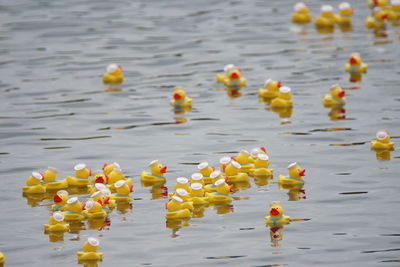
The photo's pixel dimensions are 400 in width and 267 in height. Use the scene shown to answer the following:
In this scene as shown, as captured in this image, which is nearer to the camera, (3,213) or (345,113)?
(3,213)

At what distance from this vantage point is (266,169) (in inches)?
450

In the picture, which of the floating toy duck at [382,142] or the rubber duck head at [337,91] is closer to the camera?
the floating toy duck at [382,142]

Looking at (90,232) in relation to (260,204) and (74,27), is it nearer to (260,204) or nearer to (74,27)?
(260,204)

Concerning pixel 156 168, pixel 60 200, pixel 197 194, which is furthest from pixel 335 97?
pixel 60 200

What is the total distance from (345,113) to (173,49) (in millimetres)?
5812

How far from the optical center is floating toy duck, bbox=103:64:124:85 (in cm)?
1636

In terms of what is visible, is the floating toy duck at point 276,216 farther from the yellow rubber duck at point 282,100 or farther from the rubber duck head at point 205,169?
the yellow rubber duck at point 282,100

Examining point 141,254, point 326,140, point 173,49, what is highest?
point 173,49

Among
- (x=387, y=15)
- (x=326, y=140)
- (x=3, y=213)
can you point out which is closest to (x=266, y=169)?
(x=326, y=140)

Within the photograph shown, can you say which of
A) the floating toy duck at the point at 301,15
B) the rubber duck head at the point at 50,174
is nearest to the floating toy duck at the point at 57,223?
the rubber duck head at the point at 50,174

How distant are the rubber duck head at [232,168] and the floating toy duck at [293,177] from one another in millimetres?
599

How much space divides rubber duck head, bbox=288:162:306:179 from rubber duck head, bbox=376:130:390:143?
70.3 inches

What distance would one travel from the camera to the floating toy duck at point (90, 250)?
28.9ft

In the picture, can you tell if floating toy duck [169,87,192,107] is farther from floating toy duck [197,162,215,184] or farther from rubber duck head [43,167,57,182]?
rubber duck head [43,167,57,182]
